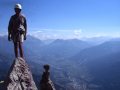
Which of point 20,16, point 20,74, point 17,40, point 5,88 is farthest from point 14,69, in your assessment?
point 20,16

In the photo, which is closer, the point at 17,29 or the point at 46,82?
the point at 46,82

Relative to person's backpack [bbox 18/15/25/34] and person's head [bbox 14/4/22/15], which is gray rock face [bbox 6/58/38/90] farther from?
person's head [bbox 14/4/22/15]

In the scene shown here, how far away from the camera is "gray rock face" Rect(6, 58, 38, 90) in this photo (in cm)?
1192

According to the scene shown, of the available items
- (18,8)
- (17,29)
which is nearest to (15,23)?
(17,29)

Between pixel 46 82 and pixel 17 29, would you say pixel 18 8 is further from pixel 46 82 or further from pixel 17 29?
pixel 46 82

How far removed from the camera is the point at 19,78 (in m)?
12.9

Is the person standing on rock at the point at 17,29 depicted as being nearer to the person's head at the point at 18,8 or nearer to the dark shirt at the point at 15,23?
the dark shirt at the point at 15,23

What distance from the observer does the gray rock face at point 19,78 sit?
1192 cm

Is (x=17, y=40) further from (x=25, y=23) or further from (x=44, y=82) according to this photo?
(x=44, y=82)

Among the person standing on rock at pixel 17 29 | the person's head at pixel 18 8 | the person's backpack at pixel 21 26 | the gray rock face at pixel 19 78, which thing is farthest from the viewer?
the person's backpack at pixel 21 26

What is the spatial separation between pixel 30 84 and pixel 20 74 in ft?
2.59

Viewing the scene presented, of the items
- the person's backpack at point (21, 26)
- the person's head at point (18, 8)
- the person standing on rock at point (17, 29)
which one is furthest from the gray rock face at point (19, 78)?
the person's head at point (18, 8)

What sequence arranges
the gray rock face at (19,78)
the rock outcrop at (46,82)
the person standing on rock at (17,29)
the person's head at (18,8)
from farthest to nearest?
the person standing on rock at (17,29) < the person's head at (18,8) < the rock outcrop at (46,82) < the gray rock face at (19,78)

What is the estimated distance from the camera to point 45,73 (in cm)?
1431
